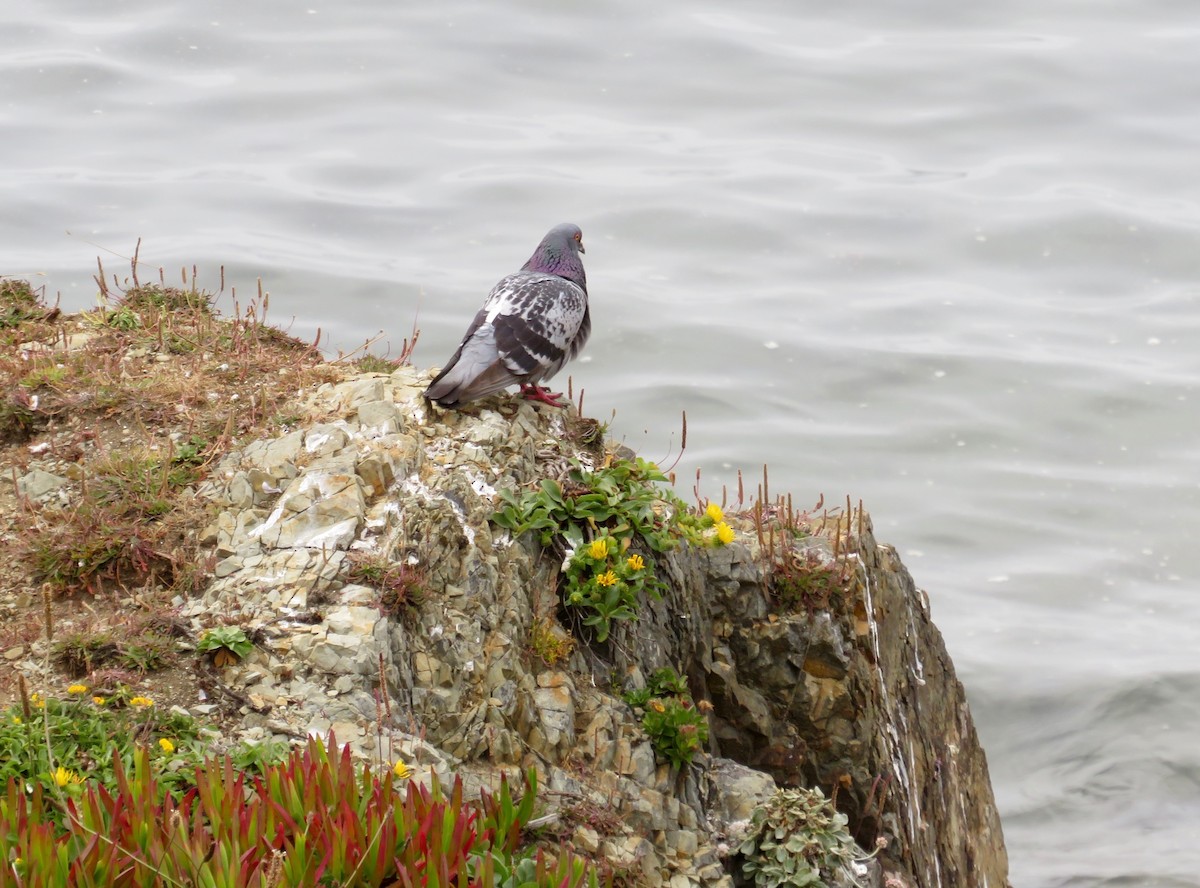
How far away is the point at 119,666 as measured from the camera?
6.26 m

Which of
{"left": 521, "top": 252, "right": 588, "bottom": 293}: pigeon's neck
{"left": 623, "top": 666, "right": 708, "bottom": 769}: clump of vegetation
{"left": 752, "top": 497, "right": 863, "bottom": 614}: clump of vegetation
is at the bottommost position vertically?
{"left": 623, "top": 666, "right": 708, "bottom": 769}: clump of vegetation

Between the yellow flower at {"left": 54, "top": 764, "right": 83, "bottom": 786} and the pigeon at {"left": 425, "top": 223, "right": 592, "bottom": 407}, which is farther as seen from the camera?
the pigeon at {"left": 425, "top": 223, "right": 592, "bottom": 407}

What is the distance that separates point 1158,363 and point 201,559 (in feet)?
93.8

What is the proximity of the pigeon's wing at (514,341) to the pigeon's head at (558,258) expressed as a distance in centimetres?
40

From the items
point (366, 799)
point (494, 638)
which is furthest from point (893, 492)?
point (366, 799)

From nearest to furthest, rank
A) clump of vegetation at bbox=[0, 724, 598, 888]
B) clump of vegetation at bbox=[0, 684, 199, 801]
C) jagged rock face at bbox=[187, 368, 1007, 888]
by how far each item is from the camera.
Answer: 1. clump of vegetation at bbox=[0, 724, 598, 888]
2. clump of vegetation at bbox=[0, 684, 199, 801]
3. jagged rock face at bbox=[187, 368, 1007, 888]

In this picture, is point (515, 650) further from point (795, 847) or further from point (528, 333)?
point (528, 333)

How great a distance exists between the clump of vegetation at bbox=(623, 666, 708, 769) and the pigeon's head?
3.18m

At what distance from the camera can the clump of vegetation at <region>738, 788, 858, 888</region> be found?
717 centimetres

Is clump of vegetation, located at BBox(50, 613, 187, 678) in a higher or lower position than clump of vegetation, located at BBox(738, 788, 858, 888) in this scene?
higher

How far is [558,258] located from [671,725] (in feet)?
11.7

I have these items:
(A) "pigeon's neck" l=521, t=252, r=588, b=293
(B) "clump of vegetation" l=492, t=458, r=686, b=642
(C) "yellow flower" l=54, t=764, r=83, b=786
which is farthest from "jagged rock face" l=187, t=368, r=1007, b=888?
(A) "pigeon's neck" l=521, t=252, r=588, b=293

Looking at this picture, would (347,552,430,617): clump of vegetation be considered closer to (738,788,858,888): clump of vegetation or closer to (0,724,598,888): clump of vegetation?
(0,724,598,888): clump of vegetation

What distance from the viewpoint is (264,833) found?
4.99 meters
